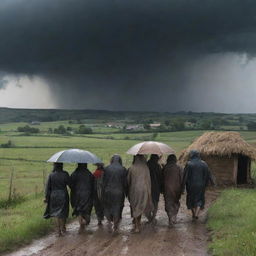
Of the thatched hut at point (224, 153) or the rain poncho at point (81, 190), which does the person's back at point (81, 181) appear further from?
the thatched hut at point (224, 153)

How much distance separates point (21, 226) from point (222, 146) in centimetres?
1316

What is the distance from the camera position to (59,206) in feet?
35.4

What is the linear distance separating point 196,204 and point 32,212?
17.3ft

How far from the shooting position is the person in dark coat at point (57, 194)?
10.8m

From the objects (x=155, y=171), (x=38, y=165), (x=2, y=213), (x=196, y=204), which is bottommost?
(x=38, y=165)

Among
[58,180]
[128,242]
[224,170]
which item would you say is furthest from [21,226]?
[224,170]

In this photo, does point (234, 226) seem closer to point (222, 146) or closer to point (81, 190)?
point (81, 190)

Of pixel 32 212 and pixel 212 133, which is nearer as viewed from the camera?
pixel 32 212

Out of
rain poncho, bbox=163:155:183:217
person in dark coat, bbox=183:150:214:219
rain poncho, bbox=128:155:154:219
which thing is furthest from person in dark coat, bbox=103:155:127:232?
person in dark coat, bbox=183:150:214:219

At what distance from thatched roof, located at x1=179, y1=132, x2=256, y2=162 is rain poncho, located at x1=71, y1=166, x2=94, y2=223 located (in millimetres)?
11704

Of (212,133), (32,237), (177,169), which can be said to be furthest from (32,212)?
(212,133)

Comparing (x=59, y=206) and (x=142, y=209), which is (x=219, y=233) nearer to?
(x=142, y=209)

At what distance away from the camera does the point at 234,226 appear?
1099 centimetres

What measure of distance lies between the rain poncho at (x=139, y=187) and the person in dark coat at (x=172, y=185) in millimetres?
963
